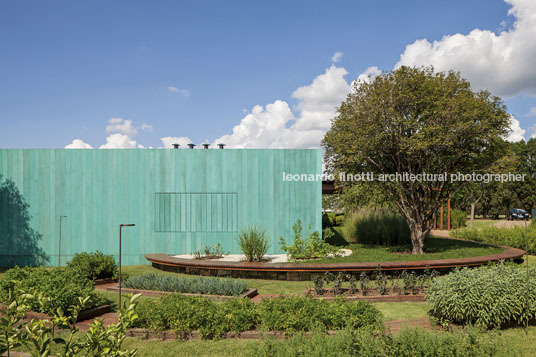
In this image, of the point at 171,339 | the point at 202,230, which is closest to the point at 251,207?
the point at 202,230

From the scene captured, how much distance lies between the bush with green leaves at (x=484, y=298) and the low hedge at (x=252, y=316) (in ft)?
4.15

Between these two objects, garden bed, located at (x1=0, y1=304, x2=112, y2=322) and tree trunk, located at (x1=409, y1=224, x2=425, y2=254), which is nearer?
garden bed, located at (x1=0, y1=304, x2=112, y2=322)

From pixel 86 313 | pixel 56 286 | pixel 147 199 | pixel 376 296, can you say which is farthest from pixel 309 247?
pixel 56 286

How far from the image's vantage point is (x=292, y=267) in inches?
376

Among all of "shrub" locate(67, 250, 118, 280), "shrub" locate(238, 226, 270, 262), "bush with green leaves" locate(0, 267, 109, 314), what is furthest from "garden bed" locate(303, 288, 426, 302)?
"shrub" locate(67, 250, 118, 280)

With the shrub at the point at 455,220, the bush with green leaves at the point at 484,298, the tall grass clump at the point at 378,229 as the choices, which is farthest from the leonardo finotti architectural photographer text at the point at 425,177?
the shrub at the point at 455,220

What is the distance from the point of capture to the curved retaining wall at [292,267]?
9.47 m

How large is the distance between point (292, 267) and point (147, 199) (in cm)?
633

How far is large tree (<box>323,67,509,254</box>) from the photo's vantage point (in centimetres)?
1129

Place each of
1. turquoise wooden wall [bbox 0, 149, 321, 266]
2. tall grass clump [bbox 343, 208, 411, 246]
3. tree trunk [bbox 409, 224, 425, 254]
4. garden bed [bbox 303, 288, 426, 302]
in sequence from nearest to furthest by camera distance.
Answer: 1. garden bed [bbox 303, 288, 426, 302]
2. tree trunk [bbox 409, 224, 425, 254]
3. turquoise wooden wall [bbox 0, 149, 321, 266]
4. tall grass clump [bbox 343, 208, 411, 246]

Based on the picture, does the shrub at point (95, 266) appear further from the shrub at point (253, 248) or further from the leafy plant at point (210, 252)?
the shrub at point (253, 248)

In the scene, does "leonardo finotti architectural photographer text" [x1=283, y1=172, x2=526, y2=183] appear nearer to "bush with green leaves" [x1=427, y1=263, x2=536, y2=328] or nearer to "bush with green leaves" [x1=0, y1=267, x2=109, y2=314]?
"bush with green leaves" [x1=427, y1=263, x2=536, y2=328]

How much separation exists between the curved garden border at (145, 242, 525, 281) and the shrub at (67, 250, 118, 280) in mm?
1560

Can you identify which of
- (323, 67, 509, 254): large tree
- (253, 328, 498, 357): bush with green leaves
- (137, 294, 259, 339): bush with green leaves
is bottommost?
(137, 294, 259, 339): bush with green leaves
